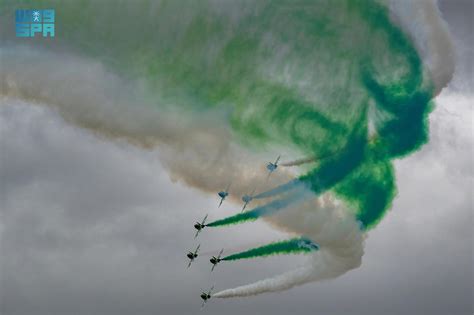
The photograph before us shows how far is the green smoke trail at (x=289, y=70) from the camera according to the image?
78562 millimetres

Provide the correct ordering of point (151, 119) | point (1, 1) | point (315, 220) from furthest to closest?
point (315, 220), point (151, 119), point (1, 1)

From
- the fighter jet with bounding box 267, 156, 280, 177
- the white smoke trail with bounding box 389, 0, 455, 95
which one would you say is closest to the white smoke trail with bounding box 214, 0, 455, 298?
the white smoke trail with bounding box 389, 0, 455, 95

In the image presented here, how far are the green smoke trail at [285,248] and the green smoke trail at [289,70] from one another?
6461mm

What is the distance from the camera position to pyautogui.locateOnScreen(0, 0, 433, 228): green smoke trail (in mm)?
78562

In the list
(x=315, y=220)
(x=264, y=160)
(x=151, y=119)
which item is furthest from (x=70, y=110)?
(x=315, y=220)

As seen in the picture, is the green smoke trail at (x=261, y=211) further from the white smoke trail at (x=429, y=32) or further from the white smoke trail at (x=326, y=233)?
the white smoke trail at (x=429, y=32)

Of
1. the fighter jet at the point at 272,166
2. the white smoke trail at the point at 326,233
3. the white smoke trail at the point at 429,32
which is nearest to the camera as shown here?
the white smoke trail at the point at 429,32

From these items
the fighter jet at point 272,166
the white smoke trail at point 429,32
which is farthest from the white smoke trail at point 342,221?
the fighter jet at point 272,166

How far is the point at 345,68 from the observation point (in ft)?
264

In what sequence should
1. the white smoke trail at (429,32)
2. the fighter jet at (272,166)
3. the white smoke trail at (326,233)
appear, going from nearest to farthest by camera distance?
the white smoke trail at (429,32), the fighter jet at (272,166), the white smoke trail at (326,233)

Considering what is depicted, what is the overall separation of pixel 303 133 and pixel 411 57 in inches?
375

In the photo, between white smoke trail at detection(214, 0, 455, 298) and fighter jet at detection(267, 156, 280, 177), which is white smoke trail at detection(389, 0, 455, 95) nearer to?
white smoke trail at detection(214, 0, 455, 298)

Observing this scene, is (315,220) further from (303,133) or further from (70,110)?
(70,110)

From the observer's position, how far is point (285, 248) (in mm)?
89250
